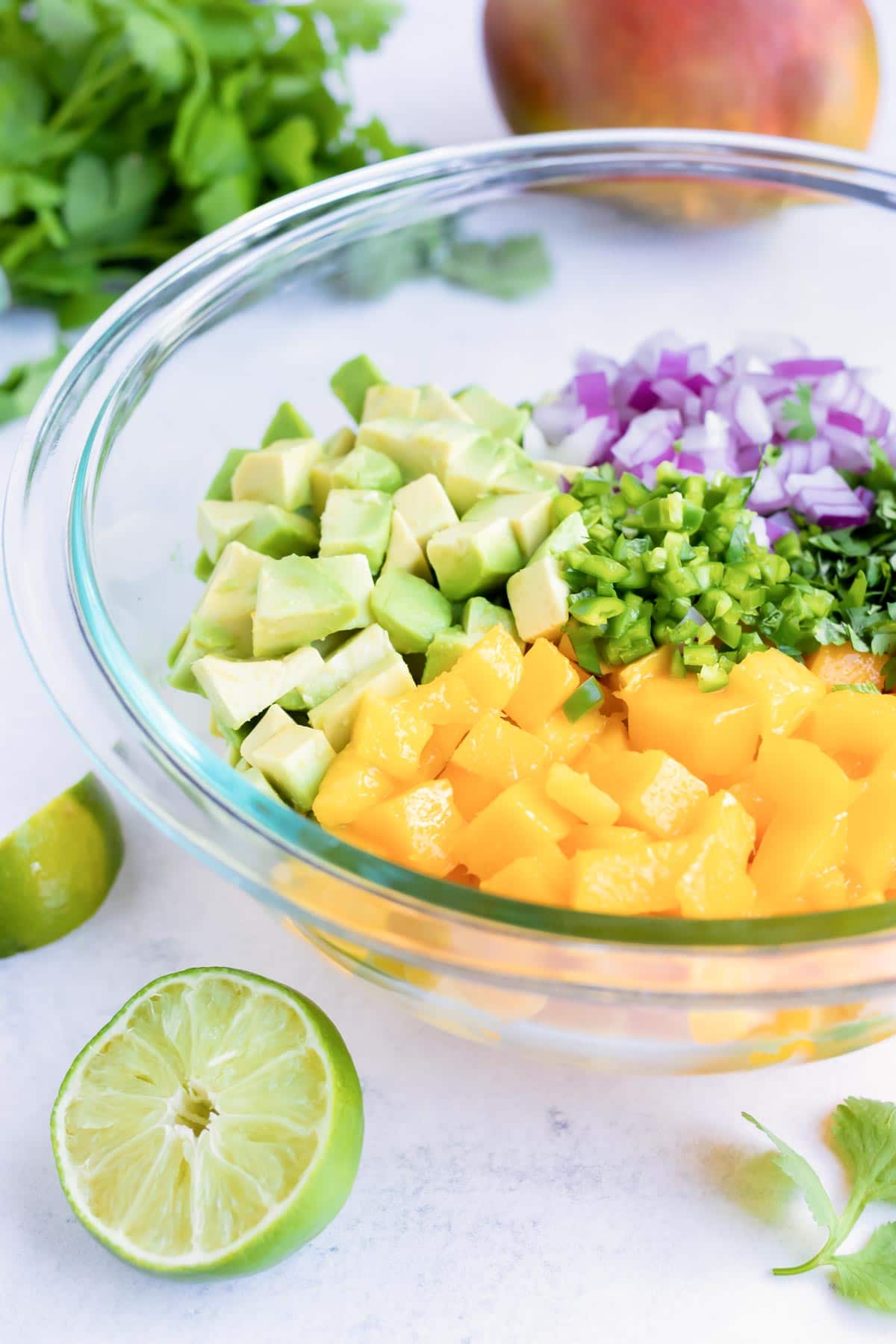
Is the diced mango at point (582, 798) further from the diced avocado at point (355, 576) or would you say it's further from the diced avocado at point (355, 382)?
the diced avocado at point (355, 382)

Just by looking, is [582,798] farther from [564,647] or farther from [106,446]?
[106,446]

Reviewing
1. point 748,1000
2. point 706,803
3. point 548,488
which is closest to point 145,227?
point 548,488

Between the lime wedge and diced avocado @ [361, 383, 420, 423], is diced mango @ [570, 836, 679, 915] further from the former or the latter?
diced avocado @ [361, 383, 420, 423]

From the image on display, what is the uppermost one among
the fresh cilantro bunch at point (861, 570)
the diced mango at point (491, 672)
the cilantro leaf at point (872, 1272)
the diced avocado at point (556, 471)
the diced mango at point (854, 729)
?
the diced avocado at point (556, 471)

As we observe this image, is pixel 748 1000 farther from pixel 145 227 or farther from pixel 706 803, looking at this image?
pixel 145 227

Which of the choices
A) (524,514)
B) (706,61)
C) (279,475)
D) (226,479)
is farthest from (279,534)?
(706,61)

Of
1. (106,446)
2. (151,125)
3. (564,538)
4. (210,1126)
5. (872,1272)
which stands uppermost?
(151,125)

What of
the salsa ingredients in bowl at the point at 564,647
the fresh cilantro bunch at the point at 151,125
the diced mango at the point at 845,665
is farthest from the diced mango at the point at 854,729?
the fresh cilantro bunch at the point at 151,125

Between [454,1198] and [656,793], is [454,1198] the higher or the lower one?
the lower one
